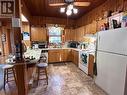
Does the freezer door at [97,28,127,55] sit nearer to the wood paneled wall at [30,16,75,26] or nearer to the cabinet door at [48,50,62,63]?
the cabinet door at [48,50,62,63]

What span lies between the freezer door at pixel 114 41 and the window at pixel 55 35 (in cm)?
384

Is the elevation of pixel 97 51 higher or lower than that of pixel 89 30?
lower

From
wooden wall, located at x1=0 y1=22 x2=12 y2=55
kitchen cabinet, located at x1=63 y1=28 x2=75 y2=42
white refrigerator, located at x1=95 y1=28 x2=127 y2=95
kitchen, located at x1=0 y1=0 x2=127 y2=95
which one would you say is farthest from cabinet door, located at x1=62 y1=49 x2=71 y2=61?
wooden wall, located at x1=0 y1=22 x2=12 y2=55

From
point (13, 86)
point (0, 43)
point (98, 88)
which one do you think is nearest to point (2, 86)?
point (13, 86)

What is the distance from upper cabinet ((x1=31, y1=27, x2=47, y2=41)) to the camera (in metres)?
6.21

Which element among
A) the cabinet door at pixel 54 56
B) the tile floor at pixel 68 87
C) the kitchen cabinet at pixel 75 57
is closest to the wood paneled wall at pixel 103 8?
the kitchen cabinet at pixel 75 57

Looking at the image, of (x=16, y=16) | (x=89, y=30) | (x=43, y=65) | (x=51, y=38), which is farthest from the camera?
(x=51, y=38)

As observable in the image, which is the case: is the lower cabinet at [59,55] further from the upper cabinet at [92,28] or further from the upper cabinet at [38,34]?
the upper cabinet at [92,28]

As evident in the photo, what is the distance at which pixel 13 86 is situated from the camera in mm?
3318

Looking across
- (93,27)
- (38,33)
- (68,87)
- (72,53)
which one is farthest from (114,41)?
(38,33)

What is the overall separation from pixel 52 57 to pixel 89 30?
8.18 ft

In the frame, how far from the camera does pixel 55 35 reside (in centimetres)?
679

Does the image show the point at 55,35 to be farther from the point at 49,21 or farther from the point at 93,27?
the point at 93,27

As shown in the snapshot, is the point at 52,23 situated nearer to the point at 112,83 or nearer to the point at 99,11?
the point at 99,11
